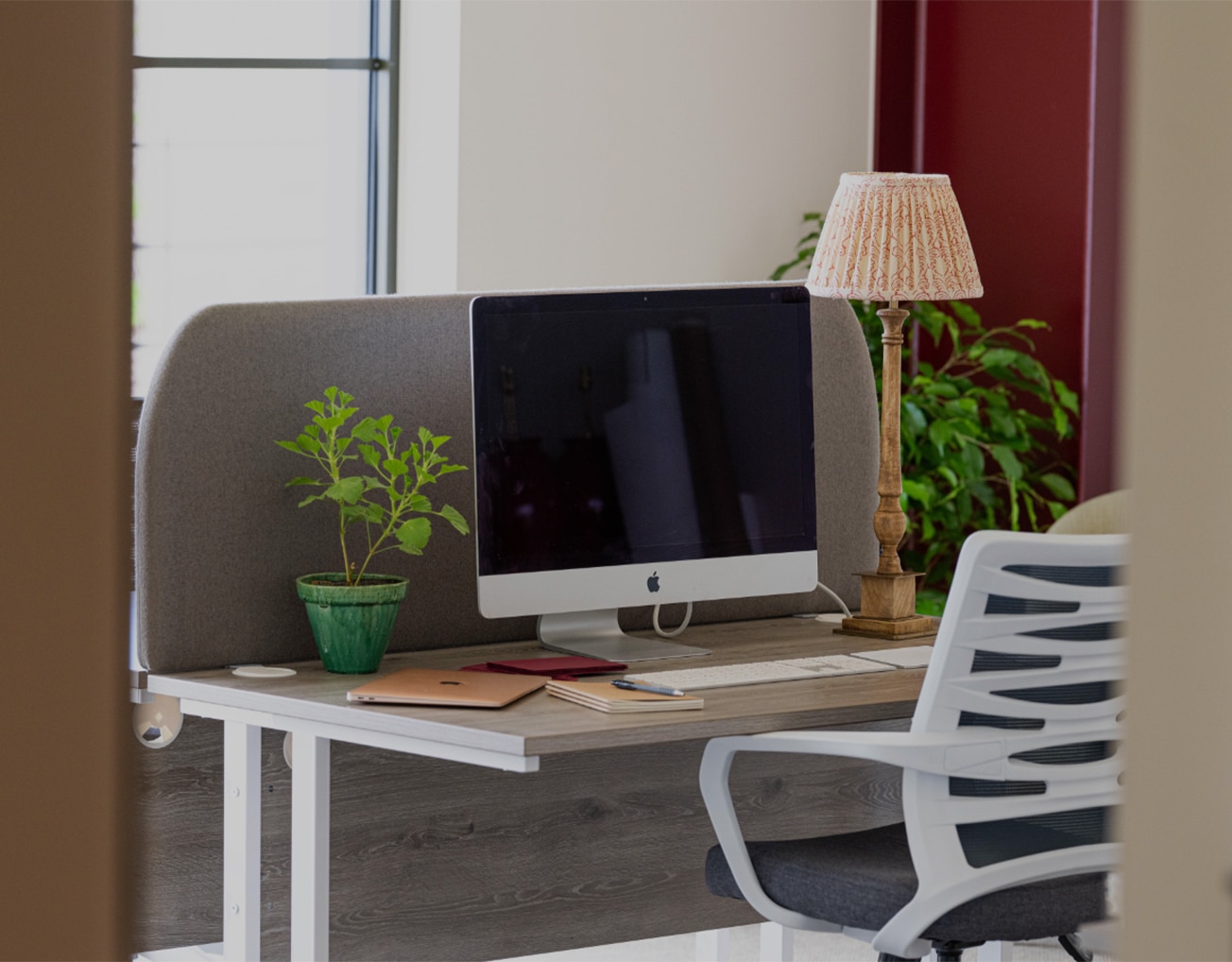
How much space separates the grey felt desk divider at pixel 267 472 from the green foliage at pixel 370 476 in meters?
0.04

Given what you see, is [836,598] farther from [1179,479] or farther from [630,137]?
[1179,479]

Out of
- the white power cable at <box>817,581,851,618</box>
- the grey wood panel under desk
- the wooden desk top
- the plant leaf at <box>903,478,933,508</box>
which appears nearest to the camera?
the wooden desk top

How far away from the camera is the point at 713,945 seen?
108 inches

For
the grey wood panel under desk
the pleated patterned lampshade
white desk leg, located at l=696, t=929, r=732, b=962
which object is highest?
the pleated patterned lampshade

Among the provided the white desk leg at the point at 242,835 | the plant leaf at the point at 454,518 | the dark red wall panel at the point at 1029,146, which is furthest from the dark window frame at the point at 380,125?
the white desk leg at the point at 242,835

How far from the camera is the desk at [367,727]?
1812 millimetres

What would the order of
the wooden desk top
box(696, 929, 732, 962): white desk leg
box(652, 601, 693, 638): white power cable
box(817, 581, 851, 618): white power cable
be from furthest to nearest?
box(696, 929, 732, 962): white desk leg
box(817, 581, 851, 618): white power cable
box(652, 601, 693, 638): white power cable
the wooden desk top

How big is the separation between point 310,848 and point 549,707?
0.32 meters

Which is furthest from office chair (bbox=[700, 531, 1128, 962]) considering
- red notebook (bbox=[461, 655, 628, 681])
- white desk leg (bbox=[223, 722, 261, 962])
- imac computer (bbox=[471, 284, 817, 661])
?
white desk leg (bbox=[223, 722, 261, 962])

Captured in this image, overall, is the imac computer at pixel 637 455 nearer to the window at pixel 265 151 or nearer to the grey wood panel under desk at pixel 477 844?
the grey wood panel under desk at pixel 477 844

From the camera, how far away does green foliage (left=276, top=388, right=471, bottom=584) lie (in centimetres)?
212

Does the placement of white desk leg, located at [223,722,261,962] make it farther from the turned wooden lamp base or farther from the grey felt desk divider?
the turned wooden lamp base

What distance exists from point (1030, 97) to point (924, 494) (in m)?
1.15

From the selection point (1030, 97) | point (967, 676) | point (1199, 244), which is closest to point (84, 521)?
point (1199, 244)
